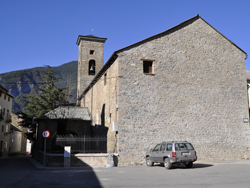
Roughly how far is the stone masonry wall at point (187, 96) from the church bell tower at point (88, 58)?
15789 millimetres

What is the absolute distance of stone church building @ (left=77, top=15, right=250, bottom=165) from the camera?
637 inches

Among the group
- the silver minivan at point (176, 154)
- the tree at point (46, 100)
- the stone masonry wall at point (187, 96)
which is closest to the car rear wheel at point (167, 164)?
the silver minivan at point (176, 154)

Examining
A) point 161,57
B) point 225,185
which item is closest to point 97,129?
point 161,57

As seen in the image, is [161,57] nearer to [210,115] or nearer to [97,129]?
[210,115]

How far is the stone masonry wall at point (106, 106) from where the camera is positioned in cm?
1697

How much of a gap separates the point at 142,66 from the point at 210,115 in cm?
618

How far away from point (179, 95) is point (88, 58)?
18.1m

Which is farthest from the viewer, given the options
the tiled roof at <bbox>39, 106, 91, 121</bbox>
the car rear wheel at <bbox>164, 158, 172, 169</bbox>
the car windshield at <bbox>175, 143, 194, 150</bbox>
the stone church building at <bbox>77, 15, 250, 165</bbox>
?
the tiled roof at <bbox>39, 106, 91, 121</bbox>

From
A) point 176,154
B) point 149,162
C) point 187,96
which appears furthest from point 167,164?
point 187,96

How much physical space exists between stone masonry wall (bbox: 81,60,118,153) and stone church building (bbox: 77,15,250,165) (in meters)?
0.07

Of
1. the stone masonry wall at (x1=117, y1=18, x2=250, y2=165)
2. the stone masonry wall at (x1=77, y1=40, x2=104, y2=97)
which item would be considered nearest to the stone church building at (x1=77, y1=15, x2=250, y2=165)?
the stone masonry wall at (x1=117, y1=18, x2=250, y2=165)

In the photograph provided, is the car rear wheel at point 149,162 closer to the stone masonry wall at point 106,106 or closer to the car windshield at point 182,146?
the stone masonry wall at point 106,106

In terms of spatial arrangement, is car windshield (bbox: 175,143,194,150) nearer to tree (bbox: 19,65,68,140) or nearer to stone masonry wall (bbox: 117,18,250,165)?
stone masonry wall (bbox: 117,18,250,165)

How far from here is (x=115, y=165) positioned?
49.8ft
